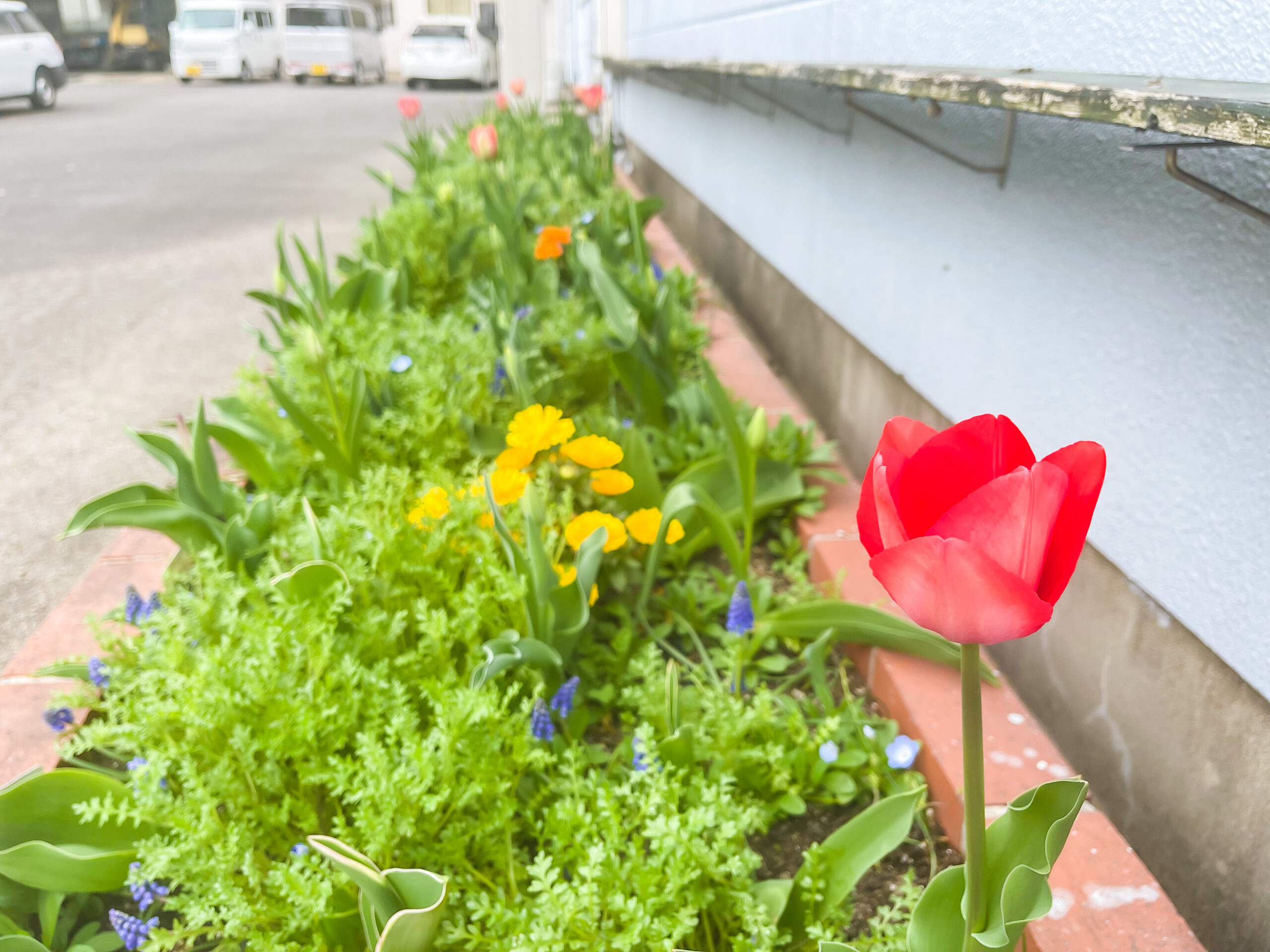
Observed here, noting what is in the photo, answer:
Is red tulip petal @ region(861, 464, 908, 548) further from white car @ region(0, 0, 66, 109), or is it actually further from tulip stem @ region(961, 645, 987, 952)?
white car @ region(0, 0, 66, 109)

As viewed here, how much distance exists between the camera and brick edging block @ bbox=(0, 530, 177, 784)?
145 cm

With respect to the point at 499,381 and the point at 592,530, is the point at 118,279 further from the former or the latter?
the point at 592,530

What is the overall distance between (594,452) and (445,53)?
67.4 feet

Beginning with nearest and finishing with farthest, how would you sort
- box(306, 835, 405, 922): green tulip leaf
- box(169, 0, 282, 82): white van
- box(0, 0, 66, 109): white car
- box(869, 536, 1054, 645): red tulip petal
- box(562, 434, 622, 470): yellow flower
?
box(869, 536, 1054, 645): red tulip petal, box(306, 835, 405, 922): green tulip leaf, box(562, 434, 622, 470): yellow flower, box(0, 0, 66, 109): white car, box(169, 0, 282, 82): white van

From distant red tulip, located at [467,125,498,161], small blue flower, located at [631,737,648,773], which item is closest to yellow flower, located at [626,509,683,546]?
small blue flower, located at [631,737,648,773]

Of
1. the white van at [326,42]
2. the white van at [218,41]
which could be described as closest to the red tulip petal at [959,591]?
the white van at [218,41]

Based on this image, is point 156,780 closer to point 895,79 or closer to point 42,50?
point 895,79

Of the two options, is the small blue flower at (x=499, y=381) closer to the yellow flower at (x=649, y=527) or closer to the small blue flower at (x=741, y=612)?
the yellow flower at (x=649, y=527)

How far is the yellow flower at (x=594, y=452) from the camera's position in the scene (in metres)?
1.67

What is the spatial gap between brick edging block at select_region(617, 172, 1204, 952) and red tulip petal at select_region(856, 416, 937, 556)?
24.4 inches

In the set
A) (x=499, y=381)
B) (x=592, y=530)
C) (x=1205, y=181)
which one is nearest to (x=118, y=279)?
(x=499, y=381)

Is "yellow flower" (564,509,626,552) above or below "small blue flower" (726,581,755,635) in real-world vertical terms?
above

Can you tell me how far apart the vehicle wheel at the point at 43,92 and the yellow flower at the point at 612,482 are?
15258mm

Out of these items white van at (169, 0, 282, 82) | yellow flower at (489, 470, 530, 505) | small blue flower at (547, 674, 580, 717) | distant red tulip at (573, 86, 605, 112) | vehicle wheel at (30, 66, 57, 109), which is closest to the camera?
small blue flower at (547, 674, 580, 717)
